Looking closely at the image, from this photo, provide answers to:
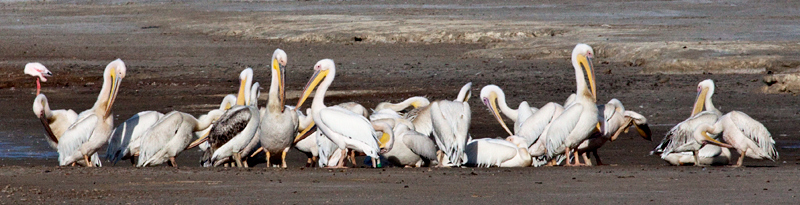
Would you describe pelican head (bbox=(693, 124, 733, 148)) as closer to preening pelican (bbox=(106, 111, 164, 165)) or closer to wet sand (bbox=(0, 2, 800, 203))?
wet sand (bbox=(0, 2, 800, 203))

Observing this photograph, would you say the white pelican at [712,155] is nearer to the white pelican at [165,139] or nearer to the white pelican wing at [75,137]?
the white pelican at [165,139]

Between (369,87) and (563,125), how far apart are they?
24.2 feet

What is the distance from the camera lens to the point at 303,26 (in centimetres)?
2727

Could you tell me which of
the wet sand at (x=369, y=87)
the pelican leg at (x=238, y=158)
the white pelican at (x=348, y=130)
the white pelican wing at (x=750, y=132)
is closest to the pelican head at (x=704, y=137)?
the white pelican wing at (x=750, y=132)

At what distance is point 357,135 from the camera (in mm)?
8531

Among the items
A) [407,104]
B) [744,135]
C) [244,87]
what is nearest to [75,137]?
[244,87]

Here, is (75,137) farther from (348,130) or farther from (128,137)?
(348,130)

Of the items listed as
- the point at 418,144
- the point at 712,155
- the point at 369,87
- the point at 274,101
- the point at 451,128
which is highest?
the point at 274,101

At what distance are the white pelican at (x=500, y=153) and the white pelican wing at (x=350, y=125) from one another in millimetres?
935

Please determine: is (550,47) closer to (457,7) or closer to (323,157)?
(323,157)

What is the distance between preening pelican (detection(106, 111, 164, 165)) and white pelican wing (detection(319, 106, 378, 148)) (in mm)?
1644

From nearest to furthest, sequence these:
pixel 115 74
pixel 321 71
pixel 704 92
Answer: pixel 115 74
pixel 321 71
pixel 704 92

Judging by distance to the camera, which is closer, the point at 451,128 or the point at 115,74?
the point at 451,128

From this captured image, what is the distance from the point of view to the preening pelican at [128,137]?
30.2 feet
